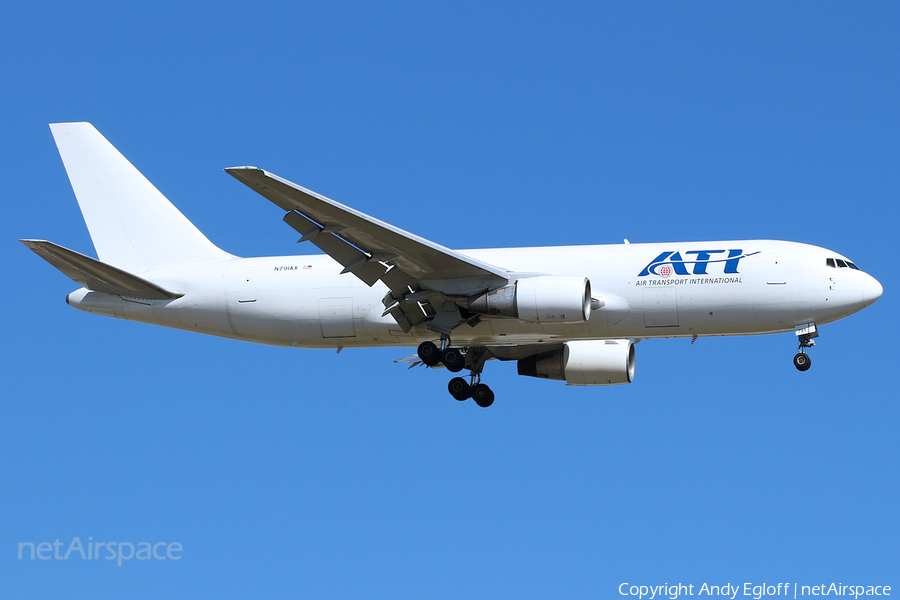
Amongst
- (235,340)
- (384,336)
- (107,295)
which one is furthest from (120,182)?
(384,336)

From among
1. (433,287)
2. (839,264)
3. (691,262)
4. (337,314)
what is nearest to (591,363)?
(691,262)

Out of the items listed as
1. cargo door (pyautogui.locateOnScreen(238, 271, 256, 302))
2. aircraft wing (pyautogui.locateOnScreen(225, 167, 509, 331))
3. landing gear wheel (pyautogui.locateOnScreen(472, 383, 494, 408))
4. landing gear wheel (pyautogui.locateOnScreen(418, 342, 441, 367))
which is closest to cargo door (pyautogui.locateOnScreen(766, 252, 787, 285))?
aircraft wing (pyautogui.locateOnScreen(225, 167, 509, 331))

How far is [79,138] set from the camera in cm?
3378

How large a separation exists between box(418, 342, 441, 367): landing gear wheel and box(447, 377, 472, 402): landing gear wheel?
3.30 meters

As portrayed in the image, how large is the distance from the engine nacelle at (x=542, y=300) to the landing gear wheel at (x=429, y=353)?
91.3 inches

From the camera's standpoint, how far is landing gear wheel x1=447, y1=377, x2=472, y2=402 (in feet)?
108

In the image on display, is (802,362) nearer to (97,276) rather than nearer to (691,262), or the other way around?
(691,262)

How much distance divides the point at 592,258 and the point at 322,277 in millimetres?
7821

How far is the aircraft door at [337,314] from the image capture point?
30.2 meters

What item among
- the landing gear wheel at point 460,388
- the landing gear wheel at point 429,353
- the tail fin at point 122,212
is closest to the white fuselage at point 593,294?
the landing gear wheel at point 429,353

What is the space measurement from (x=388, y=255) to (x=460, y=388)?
22.4ft

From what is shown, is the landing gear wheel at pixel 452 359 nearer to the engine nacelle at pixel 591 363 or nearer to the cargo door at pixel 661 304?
the engine nacelle at pixel 591 363

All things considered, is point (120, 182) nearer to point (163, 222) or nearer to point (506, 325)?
point (163, 222)

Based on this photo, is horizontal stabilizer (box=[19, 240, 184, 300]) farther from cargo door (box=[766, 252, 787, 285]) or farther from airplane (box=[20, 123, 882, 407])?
cargo door (box=[766, 252, 787, 285])
